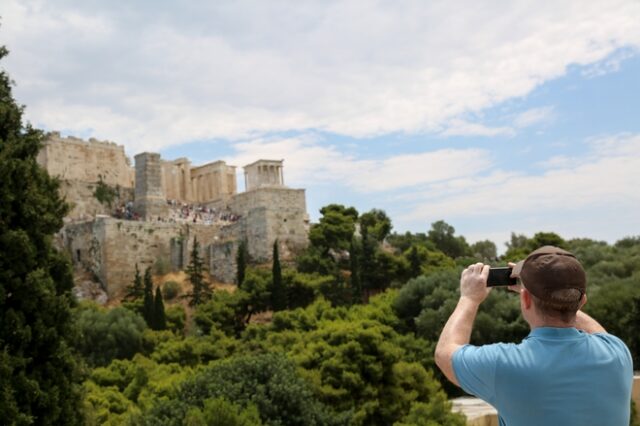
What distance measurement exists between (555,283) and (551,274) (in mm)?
29

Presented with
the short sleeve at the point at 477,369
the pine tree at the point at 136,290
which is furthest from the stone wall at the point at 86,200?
the short sleeve at the point at 477,369

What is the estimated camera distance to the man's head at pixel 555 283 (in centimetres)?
213

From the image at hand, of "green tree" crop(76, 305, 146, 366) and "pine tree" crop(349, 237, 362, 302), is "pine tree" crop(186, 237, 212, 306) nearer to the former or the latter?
"green tree" crop(76, 305, 146, 366)

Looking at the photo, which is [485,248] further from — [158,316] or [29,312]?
[29,312]

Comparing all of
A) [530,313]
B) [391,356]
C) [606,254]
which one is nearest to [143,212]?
[606,254]

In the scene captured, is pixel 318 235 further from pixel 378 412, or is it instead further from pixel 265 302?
pixel 378 412

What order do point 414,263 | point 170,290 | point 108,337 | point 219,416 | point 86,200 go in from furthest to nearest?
point 86,200
point 414,263
point 170,290
point 108,337
point 219,416

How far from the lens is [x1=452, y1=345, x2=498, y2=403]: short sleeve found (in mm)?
2168

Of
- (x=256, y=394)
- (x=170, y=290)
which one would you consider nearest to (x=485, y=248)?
(x=170, y=290)

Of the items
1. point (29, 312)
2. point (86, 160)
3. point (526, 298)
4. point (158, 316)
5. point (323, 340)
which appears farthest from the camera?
point (86, 160)

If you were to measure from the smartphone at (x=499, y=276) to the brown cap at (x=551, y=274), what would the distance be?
9.1 inches

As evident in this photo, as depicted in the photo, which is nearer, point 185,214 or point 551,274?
point 551,274

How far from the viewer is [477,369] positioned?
2.19 m

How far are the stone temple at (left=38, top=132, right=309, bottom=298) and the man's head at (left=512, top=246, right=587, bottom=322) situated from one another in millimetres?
36368
